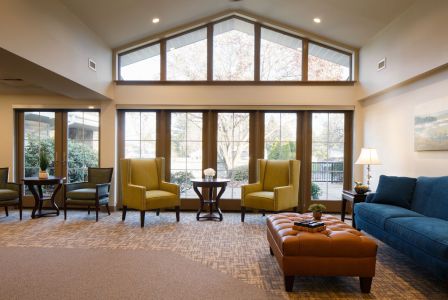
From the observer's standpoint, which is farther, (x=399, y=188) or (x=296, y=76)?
(x=296, y=76)

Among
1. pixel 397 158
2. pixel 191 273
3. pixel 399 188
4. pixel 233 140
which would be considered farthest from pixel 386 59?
pixel 191 273

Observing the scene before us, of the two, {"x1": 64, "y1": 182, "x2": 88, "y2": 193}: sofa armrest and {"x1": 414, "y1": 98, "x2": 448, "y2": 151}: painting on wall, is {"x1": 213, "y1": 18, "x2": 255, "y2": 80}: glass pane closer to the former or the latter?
{"x1": 414, "y1": 98, "x2": 448, "y2": 151}: painting on wall

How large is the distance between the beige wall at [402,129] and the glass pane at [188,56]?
3.36 metres

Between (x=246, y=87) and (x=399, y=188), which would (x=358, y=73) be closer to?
(x=246, y=87)

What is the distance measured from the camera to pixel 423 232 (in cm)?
296

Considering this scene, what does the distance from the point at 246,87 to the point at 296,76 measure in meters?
1.03

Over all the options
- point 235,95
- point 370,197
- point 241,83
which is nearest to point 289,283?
point 370,197

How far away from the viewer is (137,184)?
5684 mm

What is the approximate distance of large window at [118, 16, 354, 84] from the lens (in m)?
6.32

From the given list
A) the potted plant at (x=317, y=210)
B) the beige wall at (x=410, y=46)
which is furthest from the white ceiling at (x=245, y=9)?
the potted plant at (x=317, y=210)

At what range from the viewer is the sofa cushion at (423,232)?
8.82ft

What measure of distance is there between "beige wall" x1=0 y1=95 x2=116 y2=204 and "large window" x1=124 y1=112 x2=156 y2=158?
0.33m

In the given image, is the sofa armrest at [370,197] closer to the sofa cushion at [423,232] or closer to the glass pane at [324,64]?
the sofa cushion at [423,232]

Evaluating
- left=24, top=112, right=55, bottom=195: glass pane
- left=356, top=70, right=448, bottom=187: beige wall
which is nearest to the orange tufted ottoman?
left=356, top=70, right=448, bottom=187: beige wall
